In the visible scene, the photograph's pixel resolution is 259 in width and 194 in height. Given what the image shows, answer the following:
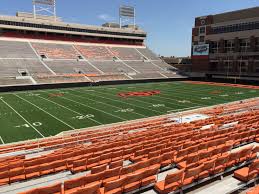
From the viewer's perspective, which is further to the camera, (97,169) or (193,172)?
(97,169)

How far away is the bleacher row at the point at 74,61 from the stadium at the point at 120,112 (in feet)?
0.84

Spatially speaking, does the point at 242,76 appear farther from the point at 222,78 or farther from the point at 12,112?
the point at 12,112

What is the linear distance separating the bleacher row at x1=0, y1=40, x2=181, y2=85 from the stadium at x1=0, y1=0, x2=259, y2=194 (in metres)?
0.26

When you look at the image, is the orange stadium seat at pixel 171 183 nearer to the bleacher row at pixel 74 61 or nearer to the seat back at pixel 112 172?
the seat back at pixel 112 172

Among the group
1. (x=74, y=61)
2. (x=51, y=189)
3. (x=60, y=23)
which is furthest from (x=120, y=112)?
(x=60, y=23)

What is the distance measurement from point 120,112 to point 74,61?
111ft

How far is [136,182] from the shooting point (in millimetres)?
5883

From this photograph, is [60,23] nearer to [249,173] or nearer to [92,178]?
[92,178]

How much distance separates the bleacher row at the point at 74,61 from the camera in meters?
46.0

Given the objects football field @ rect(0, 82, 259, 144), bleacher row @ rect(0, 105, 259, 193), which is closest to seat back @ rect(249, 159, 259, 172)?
bleacher row @ rect(0, 105, 259, 193)

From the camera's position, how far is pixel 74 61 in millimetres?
54375

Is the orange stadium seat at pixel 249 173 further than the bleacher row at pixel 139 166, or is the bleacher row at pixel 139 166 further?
the orange stadium seat at pixel 249 173

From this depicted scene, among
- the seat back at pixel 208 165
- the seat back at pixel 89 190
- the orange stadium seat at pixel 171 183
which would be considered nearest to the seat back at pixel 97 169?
the seat back at pixel 89 190

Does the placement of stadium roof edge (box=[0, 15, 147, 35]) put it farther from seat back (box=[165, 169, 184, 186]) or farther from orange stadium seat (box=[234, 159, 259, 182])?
orange stadium seat (box=[234, 159, 259, 182])
